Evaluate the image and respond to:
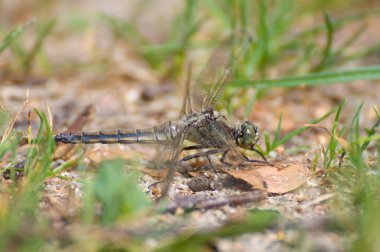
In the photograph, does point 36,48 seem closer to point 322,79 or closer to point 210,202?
point 322,79

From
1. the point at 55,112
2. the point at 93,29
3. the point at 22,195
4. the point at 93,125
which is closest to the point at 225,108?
A: the point at 93,125

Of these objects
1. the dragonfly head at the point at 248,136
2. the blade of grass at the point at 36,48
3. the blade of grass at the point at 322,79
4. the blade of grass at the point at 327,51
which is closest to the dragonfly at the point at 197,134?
the dragonfly head at the point at 248,136

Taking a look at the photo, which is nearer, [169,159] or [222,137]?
[169,159]

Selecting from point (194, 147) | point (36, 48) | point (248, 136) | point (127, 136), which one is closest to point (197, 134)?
point (194, 147)

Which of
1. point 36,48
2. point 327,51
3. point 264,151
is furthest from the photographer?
point 36,48

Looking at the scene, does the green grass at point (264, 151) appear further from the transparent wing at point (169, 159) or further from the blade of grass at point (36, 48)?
the transparent wing at point (169, 159)

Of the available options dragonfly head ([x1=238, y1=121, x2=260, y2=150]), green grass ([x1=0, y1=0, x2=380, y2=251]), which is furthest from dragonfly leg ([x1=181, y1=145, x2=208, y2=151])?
green grass ([x1=0, y1=0, x2=380, y2=251])
